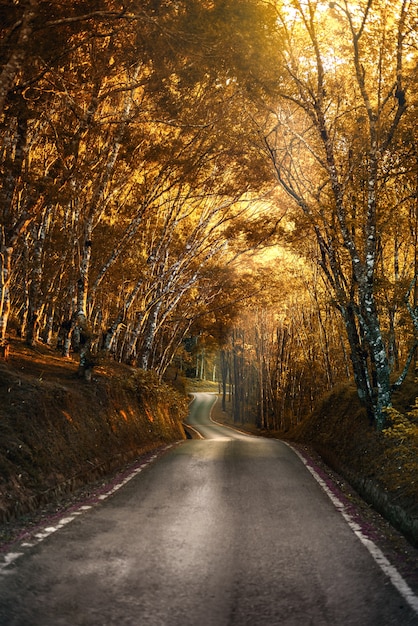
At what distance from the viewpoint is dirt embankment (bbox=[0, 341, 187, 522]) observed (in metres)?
8.30

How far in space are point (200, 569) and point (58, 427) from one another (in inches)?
249

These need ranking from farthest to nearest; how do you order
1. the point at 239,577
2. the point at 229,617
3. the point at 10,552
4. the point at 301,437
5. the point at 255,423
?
the point at 255,423 → the point at 301,437 → the point at 10,552 → the point at 239,577 → the point at 229,617

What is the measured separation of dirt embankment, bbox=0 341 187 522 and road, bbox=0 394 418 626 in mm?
1032

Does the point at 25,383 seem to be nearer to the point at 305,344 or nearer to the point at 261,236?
the point at 261,236

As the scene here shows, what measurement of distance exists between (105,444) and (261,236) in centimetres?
1246

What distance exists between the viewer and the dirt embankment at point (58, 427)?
8.30 metres

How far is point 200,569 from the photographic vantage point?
5238mm

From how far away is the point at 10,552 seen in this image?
5559mm

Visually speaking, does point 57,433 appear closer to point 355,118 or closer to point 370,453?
point 370,453

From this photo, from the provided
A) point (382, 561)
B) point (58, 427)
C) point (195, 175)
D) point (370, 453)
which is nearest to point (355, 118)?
point (195, 175)

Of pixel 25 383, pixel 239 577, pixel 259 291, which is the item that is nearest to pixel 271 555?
pixel 239 577

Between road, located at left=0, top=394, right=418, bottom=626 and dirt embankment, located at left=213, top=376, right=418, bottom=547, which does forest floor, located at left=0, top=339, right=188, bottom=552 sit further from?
dirt embankment, located at left=213, top=376, right=418, bottom=547

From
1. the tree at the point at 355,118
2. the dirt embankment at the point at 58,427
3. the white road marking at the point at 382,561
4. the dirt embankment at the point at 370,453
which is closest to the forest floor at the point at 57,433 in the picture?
the dirt embankment at the point at 58,427

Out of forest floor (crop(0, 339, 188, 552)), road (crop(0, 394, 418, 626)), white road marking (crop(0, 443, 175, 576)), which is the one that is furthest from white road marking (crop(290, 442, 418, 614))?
forest floor (crop(0, 339, 188, 552))
